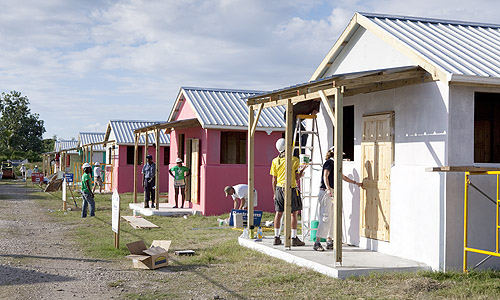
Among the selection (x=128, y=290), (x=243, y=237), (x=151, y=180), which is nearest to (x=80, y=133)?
(x=151, y=180)

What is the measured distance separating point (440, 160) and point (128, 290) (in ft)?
16.8

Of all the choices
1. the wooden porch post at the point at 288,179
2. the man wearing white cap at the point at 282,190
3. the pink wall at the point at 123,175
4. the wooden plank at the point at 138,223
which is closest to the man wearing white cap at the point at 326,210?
the man wearing white cap at the point at 282,190

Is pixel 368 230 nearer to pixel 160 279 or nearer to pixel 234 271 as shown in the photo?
pixel 234 271

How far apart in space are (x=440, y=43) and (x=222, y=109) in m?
10.9

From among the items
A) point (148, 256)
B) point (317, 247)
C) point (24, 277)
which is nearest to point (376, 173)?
point (317, 247)

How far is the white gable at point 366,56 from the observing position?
35.0 feet

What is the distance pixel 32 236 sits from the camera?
14.2 meters

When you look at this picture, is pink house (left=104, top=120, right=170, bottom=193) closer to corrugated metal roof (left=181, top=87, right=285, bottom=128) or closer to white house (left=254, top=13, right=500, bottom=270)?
corrugated metal roof (left=181, top=87, right=285, bottom=128)

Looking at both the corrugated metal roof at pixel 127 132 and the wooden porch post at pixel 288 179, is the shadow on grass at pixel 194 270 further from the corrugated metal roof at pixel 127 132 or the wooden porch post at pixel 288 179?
the corrugated metal roof at pixel 127 132

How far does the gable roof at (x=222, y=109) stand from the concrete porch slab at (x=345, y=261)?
8.27 meters

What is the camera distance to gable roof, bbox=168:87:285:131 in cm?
1934

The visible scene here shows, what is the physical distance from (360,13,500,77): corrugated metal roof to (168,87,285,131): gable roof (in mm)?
8633

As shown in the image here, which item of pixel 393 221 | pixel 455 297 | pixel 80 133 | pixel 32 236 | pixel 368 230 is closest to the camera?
pixel 455 297

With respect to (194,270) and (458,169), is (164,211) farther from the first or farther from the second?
(458,169)
